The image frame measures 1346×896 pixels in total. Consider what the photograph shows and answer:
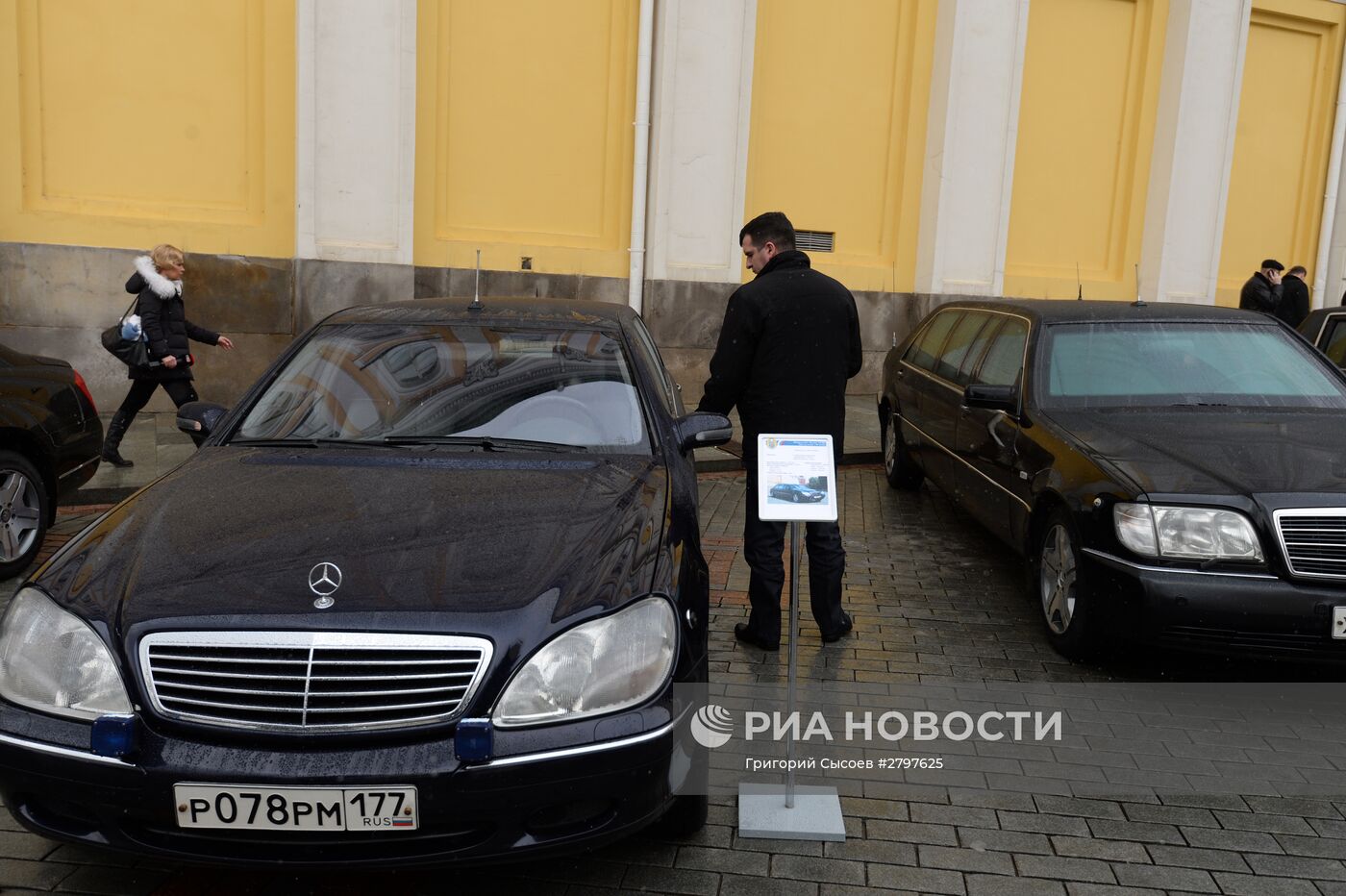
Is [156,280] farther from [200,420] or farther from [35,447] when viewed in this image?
[200,420]

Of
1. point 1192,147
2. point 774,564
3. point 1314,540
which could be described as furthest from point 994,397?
point 1192,147

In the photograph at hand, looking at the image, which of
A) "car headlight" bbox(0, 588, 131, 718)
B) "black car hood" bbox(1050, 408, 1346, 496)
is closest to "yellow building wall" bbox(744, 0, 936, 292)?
"black car hood" bbox(1050, 408, 1346, 496)

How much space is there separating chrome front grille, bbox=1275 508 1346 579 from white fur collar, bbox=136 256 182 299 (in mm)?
7129

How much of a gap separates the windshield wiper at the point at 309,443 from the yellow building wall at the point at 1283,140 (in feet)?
46.4

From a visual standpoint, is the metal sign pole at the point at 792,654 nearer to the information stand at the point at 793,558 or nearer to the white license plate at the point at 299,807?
the information stand at the point at 793,558

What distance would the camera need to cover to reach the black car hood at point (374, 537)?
2930mm

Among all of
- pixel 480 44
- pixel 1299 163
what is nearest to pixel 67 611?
pixel 480 44

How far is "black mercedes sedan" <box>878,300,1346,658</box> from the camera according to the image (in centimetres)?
439

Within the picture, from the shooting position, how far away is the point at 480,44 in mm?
11555

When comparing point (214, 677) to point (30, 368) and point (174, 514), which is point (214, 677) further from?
point (30, 368)

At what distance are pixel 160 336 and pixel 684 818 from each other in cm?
635

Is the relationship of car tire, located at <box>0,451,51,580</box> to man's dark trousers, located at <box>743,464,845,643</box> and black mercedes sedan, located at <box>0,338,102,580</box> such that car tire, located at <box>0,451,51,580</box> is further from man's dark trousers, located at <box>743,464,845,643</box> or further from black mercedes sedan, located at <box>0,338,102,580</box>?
man's dark trousers, located at <box>743,464,845,643</box>

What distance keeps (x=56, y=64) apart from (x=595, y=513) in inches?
360

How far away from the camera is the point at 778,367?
488cm
